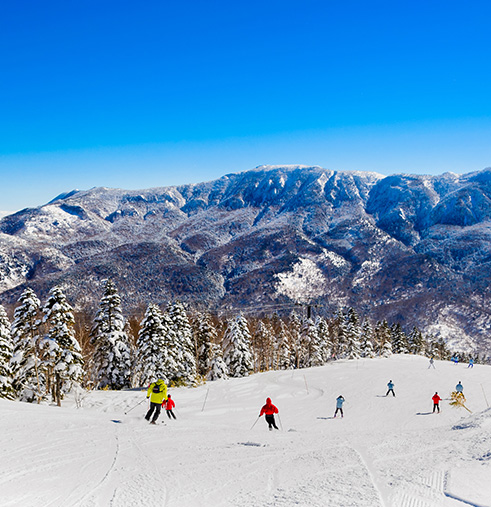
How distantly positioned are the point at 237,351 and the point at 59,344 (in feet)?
77.4

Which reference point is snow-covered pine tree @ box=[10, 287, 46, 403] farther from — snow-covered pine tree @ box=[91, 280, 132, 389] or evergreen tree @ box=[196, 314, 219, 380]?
evergreen tree @ box=[196, 314, 219, 380]

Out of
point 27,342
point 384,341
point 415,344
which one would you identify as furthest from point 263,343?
point 415,344

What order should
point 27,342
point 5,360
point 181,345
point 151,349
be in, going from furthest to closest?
point 181,345 → point 151,349 → point 27,342 → point 5,360

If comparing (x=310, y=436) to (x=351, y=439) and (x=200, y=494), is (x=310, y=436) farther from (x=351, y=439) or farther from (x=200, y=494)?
(x=200, y=494)

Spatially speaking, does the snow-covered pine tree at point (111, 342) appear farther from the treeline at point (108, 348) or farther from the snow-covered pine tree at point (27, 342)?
the snow-covered pine tree at point (27, 342)

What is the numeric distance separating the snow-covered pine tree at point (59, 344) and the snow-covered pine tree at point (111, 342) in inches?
355

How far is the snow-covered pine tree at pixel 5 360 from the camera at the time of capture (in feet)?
75.5

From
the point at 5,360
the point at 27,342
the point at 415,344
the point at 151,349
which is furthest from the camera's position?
the point at 415,344

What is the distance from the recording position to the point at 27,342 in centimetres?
2641

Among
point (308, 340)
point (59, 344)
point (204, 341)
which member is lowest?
point (308, 340)

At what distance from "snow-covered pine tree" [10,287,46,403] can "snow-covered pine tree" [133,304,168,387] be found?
828cm

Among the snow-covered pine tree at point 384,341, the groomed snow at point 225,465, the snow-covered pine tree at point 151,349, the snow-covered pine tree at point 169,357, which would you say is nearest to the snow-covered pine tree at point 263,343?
the snow-covered pine tree at point 384,341

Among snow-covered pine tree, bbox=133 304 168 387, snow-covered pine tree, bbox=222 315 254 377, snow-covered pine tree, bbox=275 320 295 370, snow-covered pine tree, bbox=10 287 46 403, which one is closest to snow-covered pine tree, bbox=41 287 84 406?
snow-covered pine tree, bbox=10 287 46 403

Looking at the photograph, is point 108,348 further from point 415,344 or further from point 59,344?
point 415,344
